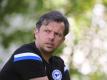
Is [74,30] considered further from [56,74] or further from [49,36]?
[49,36]

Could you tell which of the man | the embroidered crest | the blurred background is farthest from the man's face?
the blurred background

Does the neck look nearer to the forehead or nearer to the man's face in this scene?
the man's face

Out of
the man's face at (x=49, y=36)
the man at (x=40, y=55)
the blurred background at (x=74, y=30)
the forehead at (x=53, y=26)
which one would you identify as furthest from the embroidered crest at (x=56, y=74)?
the blurred background at (x=74, y=30)

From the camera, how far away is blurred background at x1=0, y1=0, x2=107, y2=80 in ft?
26.2

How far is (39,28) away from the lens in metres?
3.72

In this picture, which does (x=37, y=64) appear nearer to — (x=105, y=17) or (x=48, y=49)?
(x=48, y=49)

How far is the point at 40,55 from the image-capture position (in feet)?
12.0

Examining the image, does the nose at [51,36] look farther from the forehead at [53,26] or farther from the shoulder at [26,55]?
the shoulder at [26,55]

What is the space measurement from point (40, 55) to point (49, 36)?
134 mm

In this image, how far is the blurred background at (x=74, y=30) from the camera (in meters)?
8.00

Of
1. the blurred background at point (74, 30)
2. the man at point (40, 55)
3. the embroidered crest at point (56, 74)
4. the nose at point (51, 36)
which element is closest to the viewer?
the man at point (40, 55)

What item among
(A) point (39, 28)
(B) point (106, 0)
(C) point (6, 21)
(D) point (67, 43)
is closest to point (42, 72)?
(A) point (39, 28)

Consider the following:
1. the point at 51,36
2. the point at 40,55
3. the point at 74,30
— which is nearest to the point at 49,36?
the point at 51,36

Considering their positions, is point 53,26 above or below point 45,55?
above
